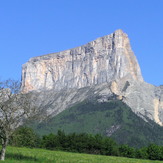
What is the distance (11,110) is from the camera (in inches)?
1882

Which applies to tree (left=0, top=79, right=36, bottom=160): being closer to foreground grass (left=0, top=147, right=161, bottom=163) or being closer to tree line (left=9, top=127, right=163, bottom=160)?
foreground grass (left=0, top=147, right=161, bottom=163)

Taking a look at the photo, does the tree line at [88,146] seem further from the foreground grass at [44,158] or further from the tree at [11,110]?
the tree at [11,110]

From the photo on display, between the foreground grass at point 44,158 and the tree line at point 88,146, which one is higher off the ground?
the tree line at point 88,146

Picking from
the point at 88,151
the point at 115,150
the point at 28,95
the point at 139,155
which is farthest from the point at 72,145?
the point at 28,95

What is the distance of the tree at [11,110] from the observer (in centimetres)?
4706

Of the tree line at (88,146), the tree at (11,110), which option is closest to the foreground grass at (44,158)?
the tree at (11,110)

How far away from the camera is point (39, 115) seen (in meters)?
50.0

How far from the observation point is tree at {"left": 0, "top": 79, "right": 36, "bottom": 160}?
47.1 metres

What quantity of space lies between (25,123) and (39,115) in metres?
2.15

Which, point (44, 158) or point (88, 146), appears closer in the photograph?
point (44, 158)

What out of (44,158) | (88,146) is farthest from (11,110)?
(88,146)

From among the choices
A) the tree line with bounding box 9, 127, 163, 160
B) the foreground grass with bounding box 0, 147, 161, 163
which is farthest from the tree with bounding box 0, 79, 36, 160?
the tree line with bounding box 9, 127, 163, 160

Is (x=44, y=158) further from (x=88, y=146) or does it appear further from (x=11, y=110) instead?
(x=88, y=146)

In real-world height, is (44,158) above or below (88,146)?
below
